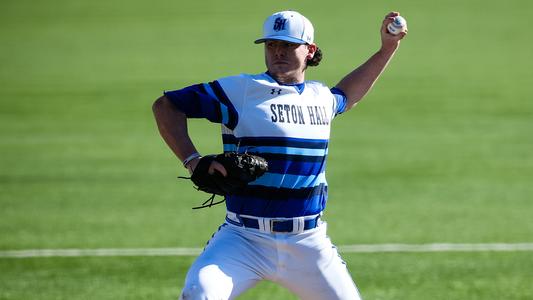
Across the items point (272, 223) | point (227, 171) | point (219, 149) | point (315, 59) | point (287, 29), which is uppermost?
point (287, 29)

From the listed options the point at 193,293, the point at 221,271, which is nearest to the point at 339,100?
the point at 221,271

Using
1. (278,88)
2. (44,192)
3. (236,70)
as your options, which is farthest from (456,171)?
(236,70)

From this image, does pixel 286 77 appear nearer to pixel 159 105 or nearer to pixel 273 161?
pixel 273 161

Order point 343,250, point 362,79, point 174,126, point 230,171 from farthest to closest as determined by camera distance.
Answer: point 343,250
point 362,79
point 174,126
point 230,171

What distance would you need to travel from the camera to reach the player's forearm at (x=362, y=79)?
7.19 metres

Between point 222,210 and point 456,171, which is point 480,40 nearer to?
point 456,171

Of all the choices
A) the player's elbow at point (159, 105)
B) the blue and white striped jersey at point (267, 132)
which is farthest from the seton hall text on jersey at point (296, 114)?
the player's elbow at point (159, 105)

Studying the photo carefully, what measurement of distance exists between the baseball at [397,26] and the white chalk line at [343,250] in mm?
4170

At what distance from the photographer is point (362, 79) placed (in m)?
7.25

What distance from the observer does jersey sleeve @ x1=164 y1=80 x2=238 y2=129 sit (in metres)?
6.36

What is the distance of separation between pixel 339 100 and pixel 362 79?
13.6 inches

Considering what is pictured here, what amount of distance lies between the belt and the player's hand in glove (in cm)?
29

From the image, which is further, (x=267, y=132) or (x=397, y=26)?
(x=397, y=26)

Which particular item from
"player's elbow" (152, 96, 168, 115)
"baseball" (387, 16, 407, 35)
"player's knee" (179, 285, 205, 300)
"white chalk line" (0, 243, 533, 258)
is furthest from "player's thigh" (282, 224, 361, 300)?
"white chalk line" (0, 243, 533, 258)
